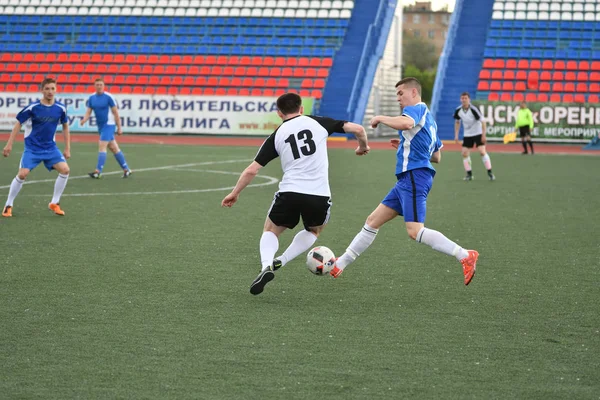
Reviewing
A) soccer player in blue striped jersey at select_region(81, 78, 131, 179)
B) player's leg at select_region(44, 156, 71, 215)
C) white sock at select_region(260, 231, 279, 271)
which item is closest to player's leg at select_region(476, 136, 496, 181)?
soccer player in blue striped jersey at select_region(81, 78, 131, 179)

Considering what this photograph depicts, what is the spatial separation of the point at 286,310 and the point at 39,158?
279 inches

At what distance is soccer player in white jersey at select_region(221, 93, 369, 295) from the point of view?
7.55 m

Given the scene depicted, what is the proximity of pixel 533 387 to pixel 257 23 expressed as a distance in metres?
35.3

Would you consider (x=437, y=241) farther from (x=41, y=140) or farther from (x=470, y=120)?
(x=470, y=120)

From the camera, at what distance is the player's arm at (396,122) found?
23.5 ft

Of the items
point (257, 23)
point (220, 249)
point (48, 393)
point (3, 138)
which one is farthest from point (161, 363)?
point (257, 23)

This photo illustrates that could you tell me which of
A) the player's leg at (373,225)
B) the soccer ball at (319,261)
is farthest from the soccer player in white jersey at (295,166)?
the player's leg at (373,225)

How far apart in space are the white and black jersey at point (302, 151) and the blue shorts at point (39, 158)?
621cm

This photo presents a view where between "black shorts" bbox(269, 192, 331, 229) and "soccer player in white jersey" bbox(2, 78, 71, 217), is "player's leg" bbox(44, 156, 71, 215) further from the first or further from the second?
"black shorts" bbox(269, 192, 331, 229)

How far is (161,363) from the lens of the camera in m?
5.46

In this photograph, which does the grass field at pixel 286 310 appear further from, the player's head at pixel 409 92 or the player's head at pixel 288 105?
the player's head at pixel 409 92

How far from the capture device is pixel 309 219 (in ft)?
25.7

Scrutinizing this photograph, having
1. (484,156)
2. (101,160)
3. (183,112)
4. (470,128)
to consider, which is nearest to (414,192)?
(101,160)

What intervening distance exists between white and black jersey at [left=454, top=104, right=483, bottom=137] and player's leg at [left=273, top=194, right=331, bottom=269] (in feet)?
40.0
